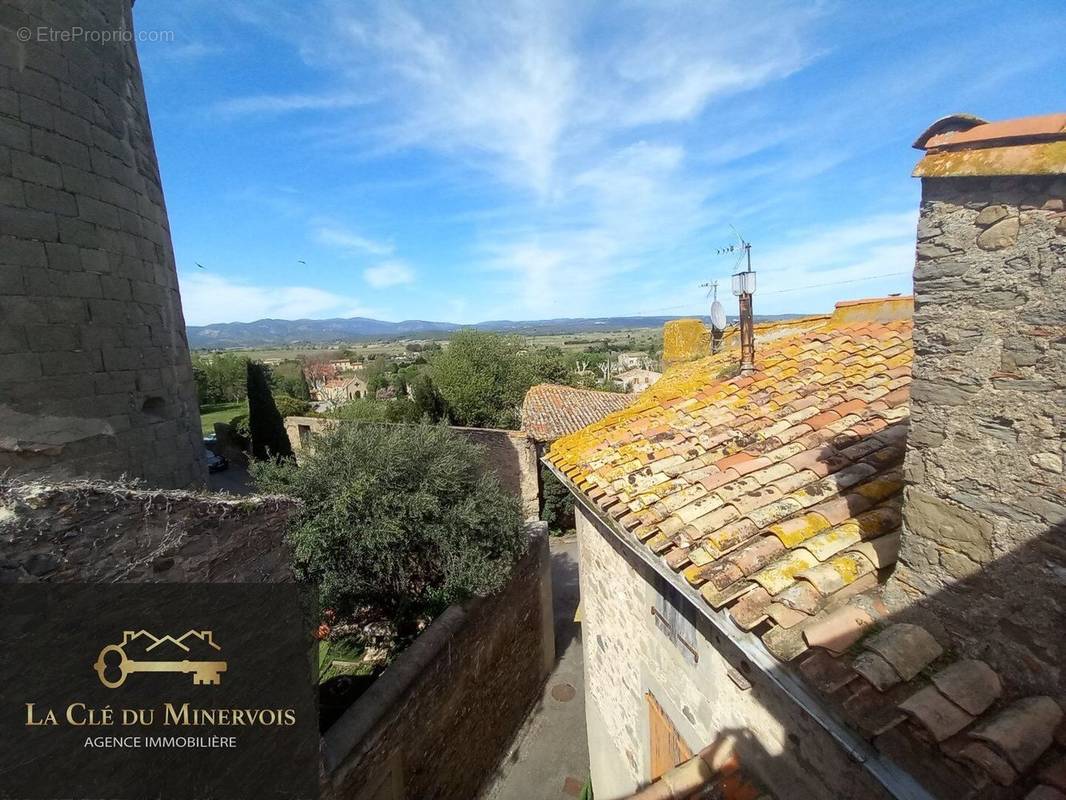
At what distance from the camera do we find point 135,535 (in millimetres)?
3109

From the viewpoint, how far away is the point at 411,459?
839cm

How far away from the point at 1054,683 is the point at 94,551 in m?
4.54

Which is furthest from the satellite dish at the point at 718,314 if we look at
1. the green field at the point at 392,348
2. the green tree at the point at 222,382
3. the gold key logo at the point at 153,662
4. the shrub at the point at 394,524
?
the green field at the point at 392,348

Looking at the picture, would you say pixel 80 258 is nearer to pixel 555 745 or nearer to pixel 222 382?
pixel 555 745

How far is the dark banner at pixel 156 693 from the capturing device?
277 cm

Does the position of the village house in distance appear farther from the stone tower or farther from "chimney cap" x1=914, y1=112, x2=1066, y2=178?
the stone tower

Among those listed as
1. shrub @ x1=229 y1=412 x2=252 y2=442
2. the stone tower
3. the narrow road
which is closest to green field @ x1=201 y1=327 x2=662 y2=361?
shrub @ x1=229 y1=412 x2=252 y2=442

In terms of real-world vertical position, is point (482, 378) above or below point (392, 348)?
above

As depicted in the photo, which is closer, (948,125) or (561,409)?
(948,125)

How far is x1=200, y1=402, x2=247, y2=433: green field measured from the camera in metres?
40.2

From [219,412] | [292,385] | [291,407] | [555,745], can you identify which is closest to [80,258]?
[555,745]

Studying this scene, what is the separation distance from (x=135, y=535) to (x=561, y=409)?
15.3m

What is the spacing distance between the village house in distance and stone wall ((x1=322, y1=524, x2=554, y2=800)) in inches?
133

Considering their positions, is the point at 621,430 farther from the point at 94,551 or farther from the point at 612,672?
the point at 94,551
